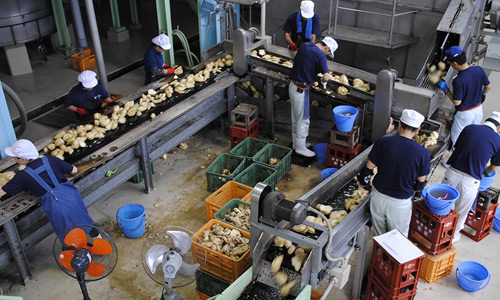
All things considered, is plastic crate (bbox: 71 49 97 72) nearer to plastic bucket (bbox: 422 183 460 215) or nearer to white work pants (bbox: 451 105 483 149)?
white work pants (bbox: 451 105 483 149)

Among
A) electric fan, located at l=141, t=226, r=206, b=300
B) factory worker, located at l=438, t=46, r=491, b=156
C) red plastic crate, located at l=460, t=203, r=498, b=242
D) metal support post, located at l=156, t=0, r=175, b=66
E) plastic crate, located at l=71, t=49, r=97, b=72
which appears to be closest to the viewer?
electric fan, located at l=141, t=226, r=206, b=300

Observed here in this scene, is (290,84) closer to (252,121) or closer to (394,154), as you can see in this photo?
(252,121)

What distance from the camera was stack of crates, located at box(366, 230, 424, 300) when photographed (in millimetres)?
3647

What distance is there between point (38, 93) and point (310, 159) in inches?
190

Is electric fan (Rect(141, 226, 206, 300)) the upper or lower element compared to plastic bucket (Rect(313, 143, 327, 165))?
upper

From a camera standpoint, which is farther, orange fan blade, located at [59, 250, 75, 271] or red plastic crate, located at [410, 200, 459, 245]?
red plastic crate, located at [410, 200, 459, 245]

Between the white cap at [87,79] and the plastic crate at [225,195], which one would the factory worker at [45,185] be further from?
the white cap at [87,79]

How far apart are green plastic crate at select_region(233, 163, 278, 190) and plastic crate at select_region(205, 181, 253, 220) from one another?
0.75ft

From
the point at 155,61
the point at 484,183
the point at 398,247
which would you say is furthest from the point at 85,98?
the point at 484,183

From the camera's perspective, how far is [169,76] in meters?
6.52

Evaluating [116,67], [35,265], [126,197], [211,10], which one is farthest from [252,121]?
[116,67]

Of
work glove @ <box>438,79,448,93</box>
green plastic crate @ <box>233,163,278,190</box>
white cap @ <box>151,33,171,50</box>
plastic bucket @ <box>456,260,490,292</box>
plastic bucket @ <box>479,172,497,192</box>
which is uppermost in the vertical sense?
white cap @ <box>151,33,171,50</box>

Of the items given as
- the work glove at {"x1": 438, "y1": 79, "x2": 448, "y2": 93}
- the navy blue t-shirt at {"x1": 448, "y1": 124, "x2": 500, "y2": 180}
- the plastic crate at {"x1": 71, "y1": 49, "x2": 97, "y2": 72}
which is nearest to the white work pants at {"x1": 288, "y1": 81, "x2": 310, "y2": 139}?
the work glove at {"x1": 438, "y1": 79, "x2": 448, "y2": 93}

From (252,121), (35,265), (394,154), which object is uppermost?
(394,154)
